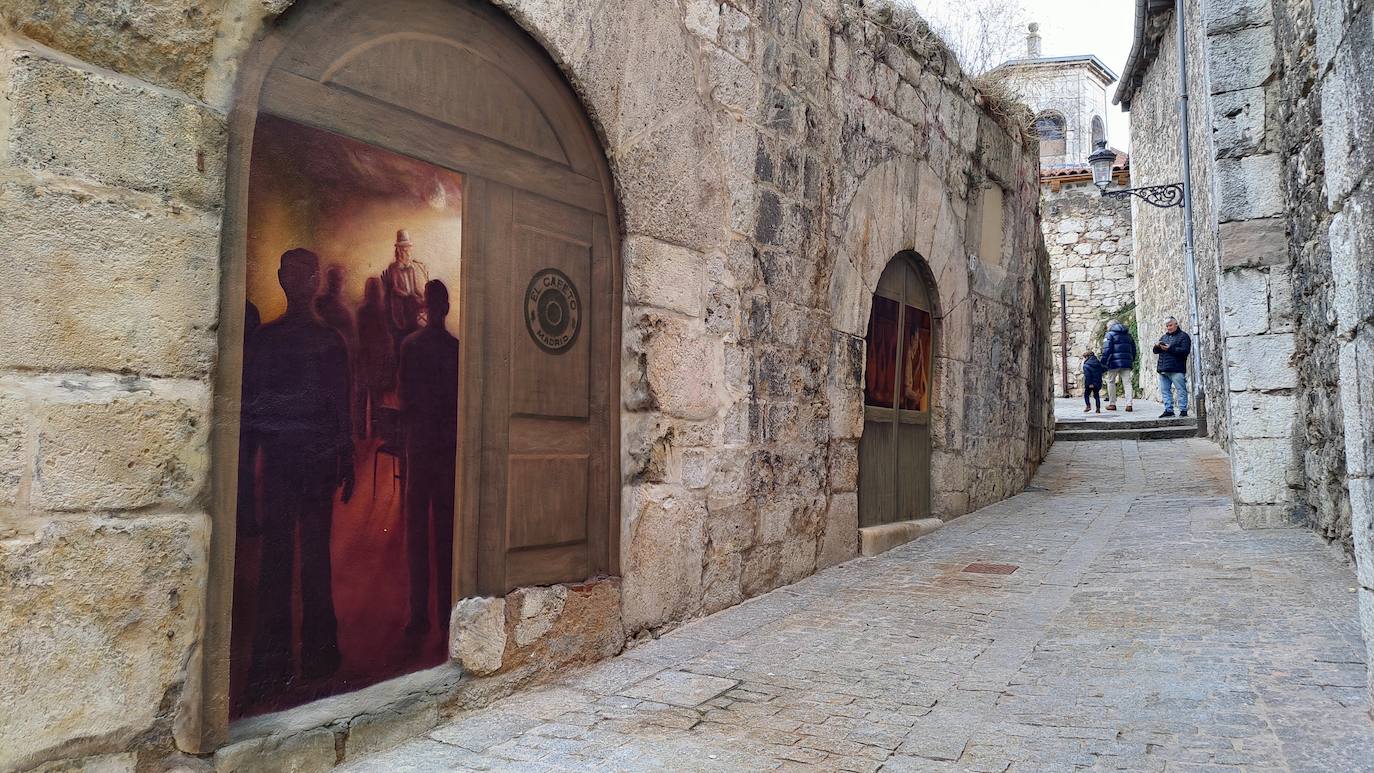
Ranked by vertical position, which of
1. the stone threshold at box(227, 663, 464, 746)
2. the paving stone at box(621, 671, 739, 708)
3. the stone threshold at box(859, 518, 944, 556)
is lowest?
the paving stone at box(621, 671, 739, 708)

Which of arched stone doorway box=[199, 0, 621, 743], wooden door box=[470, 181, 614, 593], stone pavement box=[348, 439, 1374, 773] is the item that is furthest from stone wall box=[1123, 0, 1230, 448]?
arched stone doorway box=[199, 0, 621, 743]

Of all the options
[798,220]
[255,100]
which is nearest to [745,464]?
[798,220]

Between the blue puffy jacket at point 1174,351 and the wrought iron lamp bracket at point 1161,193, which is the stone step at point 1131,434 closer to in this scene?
the blue puffy jacket at point 1174,351

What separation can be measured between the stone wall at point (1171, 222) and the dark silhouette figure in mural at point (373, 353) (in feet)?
15.9

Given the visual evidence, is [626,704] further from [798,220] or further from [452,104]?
[798,220]

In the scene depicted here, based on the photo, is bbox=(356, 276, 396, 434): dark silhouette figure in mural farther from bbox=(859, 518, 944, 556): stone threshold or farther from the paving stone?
bbox=(859, 518, 944, 556): stone threshold

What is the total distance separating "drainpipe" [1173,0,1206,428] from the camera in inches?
432

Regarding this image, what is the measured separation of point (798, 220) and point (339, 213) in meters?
2.56

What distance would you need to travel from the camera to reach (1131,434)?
10.5 metres

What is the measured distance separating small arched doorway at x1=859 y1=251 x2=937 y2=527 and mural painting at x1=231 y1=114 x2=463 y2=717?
305 centimetres

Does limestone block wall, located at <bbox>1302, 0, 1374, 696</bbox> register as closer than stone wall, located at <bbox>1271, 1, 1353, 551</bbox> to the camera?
Yes

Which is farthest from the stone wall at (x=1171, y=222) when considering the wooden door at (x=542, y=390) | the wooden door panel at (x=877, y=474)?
the wooden door at (x=542, y=390)

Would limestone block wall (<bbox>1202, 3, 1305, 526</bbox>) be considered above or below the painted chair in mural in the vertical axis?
above

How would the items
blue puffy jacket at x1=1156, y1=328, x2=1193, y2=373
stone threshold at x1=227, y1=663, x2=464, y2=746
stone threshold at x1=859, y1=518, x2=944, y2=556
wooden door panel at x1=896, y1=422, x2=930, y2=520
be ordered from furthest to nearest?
blue puffy jacket at x1=1156, y1=328, x2=1193, y2=373
wooden door panel at x1=896, y1=422, x2=930, y2=520
stone threshold at x1=859, y1=518, x2=944, y2=556
stone threshold at x1=227, y1=663, x2=464, y2=746
